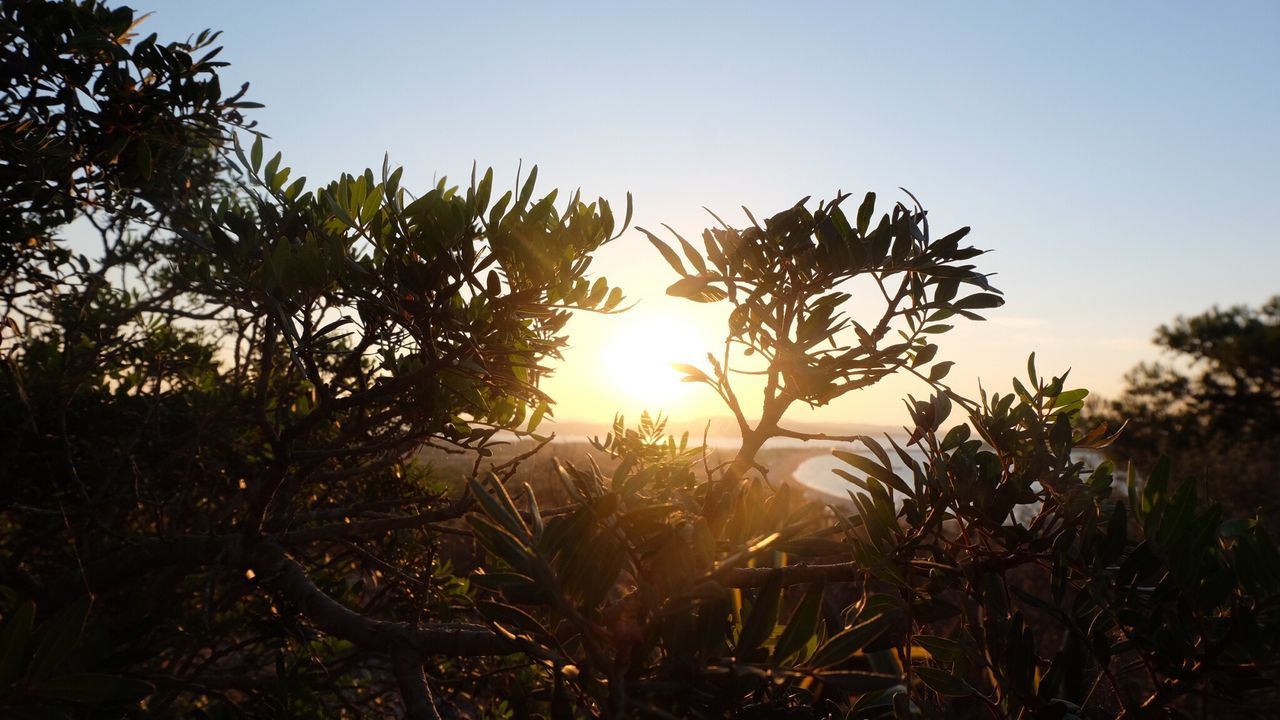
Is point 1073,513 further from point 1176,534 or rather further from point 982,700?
point 982,700

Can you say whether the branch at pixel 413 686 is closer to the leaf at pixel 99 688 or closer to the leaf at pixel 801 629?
the leaf at pixel 99 688

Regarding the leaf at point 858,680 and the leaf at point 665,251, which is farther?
the leaf at point 665,251

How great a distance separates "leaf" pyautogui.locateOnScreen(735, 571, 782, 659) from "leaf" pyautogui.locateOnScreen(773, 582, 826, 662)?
0.08ft

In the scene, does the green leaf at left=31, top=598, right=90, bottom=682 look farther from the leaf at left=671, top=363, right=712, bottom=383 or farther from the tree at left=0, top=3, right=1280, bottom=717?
the leaf at left=671, top=363, right=712, bottom=383

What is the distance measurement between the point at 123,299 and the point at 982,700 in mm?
4829

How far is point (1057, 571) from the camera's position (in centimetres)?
119

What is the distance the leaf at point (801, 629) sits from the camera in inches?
37.0

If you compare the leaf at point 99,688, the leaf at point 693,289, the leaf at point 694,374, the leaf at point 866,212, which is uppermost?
the leaf at point 866,212

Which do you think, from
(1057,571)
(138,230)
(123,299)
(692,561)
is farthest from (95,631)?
(138,230)

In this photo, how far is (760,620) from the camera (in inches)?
37.6

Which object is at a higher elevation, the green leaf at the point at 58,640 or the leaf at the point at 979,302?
the leaf at the point at 979,302

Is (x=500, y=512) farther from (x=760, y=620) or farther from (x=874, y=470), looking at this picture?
(x=874, y=470)

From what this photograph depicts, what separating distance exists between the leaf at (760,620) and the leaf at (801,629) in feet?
0.08

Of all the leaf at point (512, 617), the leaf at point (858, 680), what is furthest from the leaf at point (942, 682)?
the leaf at point (512, 617)
